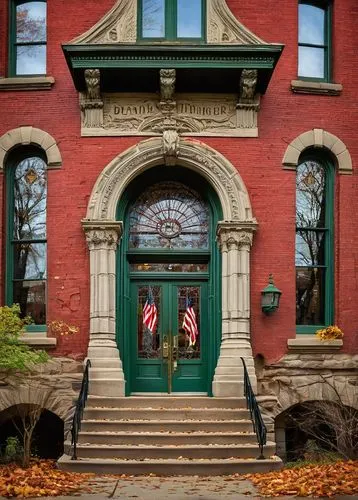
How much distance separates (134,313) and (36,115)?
4.46 m

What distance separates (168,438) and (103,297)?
131 inches

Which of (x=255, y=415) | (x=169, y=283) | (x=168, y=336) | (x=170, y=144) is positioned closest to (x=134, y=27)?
(x=170, y=144)

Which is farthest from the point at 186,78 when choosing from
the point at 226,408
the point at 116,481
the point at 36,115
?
the point at 116,481

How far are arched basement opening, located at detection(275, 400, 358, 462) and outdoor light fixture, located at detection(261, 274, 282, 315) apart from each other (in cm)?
195

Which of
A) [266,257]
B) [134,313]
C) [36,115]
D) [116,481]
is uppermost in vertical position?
[36,115]

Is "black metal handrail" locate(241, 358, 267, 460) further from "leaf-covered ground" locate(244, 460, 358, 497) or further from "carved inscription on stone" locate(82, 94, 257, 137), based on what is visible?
"carved inscription on stone" locate(82, 94, 257, 137)

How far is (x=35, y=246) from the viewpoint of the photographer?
15969 mm

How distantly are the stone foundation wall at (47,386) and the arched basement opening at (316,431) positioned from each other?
4.04m

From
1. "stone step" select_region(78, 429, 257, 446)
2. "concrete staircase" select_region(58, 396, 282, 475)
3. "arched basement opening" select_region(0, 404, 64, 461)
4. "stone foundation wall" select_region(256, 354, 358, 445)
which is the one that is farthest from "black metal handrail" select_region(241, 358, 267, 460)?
"arched basement opening" select_region(0, 404, 64, 461)

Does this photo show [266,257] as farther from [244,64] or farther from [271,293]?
[244,64]

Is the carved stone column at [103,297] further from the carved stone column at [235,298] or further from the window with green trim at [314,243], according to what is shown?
the window with green trim at [314,243]

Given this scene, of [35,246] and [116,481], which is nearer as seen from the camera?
[116,481]

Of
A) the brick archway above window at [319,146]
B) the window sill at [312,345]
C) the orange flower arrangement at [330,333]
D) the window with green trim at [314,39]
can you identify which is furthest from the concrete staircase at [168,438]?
the window with green trim at [314,39]

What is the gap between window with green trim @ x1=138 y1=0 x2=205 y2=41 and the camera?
52.4 ft
